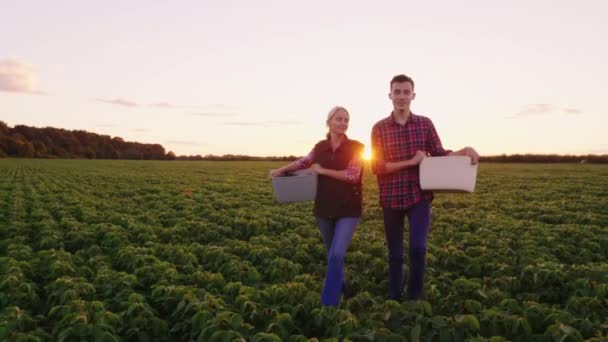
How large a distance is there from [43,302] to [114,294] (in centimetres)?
84

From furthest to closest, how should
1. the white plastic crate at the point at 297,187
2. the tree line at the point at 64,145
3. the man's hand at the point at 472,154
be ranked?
the tree line at the point at 64,145 < the white plastic crate at the point at 297,187 < the man's hand at the point at 472,154

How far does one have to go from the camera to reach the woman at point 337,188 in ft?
16.9

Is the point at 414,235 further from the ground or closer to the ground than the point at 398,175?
closer to the ground

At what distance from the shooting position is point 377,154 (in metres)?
5.33

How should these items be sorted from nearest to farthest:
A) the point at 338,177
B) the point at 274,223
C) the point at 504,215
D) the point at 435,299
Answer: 1. the point at 338,177
2. the point at 435,299
3. the point at 274,223
4. the point at 504,215

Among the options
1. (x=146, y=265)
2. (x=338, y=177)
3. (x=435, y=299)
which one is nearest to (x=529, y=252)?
(x=435, y=299)

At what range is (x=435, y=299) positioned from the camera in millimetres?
6109

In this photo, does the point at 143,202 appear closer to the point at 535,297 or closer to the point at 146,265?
the point at 146,265

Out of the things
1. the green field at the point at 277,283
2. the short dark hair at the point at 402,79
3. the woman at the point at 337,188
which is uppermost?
the short dark hair at the point at 402,79

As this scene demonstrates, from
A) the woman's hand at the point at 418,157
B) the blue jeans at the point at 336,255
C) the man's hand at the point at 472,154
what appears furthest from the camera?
the blue jeans at the point at 336,255

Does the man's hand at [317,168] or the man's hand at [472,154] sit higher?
the man's hand at [472,154]

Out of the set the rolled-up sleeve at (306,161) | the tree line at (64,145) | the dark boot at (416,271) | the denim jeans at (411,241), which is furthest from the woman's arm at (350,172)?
the tree line at (64,145)

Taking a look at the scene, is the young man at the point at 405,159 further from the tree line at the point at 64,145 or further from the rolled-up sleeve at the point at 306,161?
the tree line at the point at 64,145

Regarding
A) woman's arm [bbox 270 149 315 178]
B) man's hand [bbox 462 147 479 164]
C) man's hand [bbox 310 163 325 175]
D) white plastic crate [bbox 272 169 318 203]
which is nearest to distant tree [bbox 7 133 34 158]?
woman's arm [bbox 270 149 315 178]
